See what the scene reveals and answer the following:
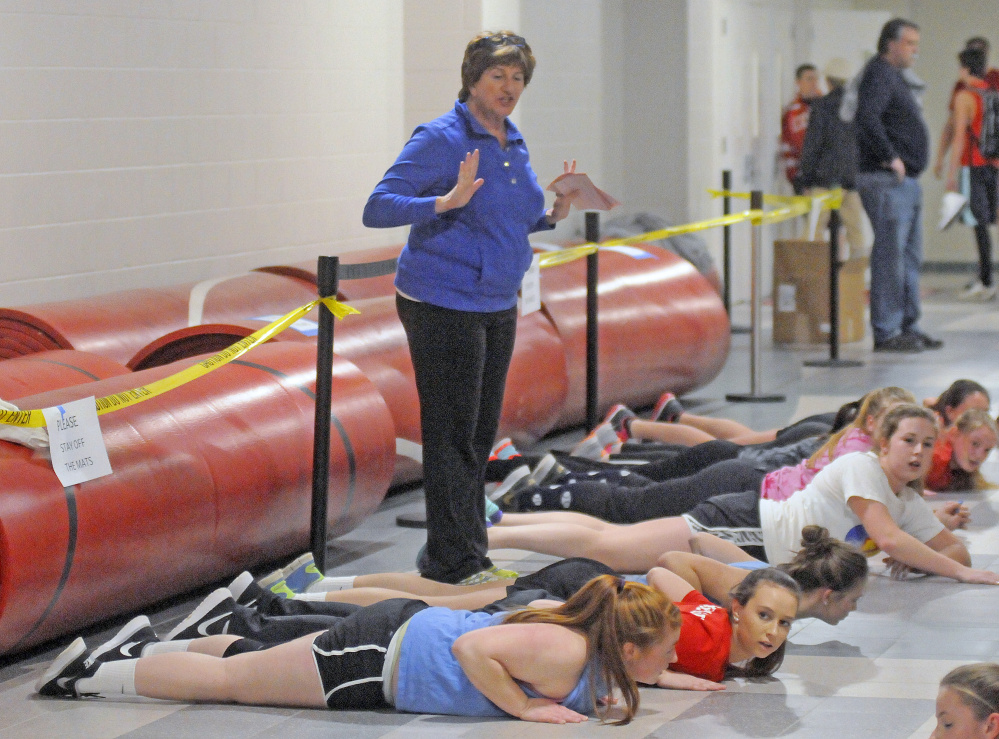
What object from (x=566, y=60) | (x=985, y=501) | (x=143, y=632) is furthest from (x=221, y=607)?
(x=566, y=60)

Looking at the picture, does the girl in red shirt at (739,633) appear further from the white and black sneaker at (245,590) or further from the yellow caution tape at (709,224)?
the yellow caution tape at (709,224)

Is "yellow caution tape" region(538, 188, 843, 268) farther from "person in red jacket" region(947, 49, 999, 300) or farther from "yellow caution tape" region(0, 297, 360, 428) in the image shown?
"person in red jacket" region(947, 49, 999, 300)

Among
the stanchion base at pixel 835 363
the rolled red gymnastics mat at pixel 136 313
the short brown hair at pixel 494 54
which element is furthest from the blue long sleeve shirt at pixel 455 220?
the stanchion base at pixel 835 363

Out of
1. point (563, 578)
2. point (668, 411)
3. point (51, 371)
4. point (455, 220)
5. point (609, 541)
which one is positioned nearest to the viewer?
point (563, 578)

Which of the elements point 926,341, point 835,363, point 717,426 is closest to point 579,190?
point 717,426

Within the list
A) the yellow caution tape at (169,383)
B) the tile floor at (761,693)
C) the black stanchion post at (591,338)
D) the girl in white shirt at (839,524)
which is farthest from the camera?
the black stanchion post at (591,338)

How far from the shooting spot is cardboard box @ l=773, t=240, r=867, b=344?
10.5 meters

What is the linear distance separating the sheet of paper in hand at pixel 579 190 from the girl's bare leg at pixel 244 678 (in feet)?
5.89

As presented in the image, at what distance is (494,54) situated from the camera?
14.7 feet

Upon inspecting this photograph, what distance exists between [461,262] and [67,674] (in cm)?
167

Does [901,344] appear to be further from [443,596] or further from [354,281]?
[443,596]

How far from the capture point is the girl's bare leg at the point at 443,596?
4289mm

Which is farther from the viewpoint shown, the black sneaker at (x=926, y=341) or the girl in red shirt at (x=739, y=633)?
the black sneaker at (x=926, y=341)

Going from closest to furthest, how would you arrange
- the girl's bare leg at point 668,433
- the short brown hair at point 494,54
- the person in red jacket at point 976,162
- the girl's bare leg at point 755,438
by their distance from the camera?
the short brown hair at point 494,54
the girl's bare leg at point 755,438
the girl's bare leg at point 668,433
the person in red jacket at point 976,162
